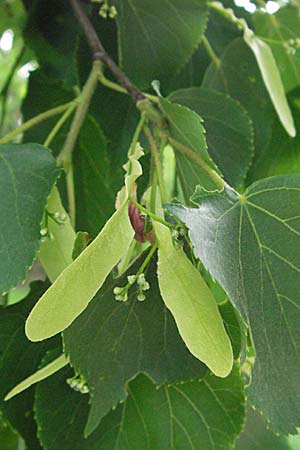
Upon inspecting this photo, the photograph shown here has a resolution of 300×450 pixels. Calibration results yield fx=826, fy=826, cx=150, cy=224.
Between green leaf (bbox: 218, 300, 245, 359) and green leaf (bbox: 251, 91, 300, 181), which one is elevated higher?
green leaf (bbox: 251, 91, 300, 181)

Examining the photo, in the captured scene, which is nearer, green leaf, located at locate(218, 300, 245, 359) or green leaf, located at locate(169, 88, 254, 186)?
green leaf, located at locate(218, 300, 245, 359)

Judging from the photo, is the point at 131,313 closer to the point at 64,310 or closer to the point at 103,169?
the point at 64,310

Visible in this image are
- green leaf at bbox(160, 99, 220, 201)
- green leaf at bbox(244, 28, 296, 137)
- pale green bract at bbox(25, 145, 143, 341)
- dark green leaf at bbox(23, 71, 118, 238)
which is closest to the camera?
pale green bract at bbox(25, 145, 143, 341)

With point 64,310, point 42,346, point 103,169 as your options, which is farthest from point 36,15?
point 64,310

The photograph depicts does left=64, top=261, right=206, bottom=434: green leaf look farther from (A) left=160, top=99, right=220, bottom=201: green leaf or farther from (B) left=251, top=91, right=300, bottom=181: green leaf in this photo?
(B) left=251, top=91, right=300, bottom=181: green leaf

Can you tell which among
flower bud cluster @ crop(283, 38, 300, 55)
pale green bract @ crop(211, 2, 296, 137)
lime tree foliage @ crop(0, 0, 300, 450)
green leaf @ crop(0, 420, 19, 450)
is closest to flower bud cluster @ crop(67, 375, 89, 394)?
lime tree foliage @ crop(0, 0, 300, 450)

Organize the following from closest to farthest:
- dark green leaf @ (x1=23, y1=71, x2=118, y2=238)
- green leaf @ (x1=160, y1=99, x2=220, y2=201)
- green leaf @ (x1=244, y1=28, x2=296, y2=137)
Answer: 1. green leaf @ (x1=160, y1=99, x2=220, y2=201)
2. green leaf @ (x1=244, y1=28, x2=296, y2=137)
3. dark green leaf @ (x1=23, y1=71, x2=118, y2=238)

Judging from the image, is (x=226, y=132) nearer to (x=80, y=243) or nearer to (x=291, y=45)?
(x=291, y=45)
